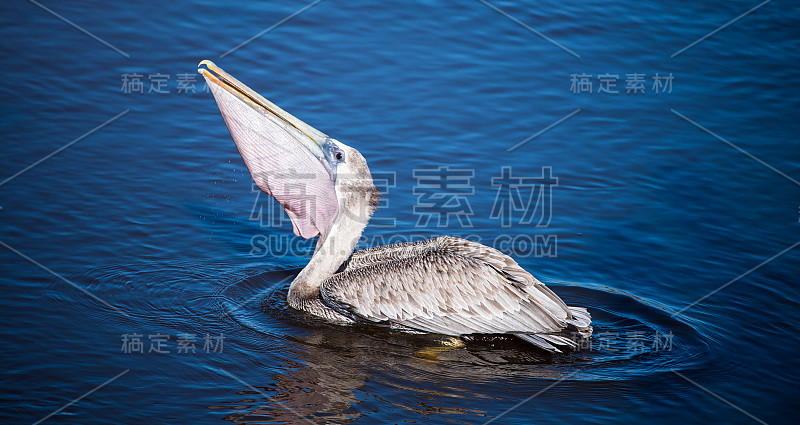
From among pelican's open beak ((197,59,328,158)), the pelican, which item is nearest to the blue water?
the pelican

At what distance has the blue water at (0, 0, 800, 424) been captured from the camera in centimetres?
498

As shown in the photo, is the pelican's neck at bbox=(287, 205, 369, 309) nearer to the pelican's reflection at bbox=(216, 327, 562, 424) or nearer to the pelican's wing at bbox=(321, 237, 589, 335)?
the pelican's wing at bbox=(321, 237, 589, 335)

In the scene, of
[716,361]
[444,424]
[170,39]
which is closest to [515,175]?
[716,361]

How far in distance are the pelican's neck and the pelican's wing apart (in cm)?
11

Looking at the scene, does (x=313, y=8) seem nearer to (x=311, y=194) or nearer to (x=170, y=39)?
(x=170, y=39)

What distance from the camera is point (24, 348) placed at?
496cm

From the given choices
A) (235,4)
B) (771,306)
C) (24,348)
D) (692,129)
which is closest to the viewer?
(24,348)

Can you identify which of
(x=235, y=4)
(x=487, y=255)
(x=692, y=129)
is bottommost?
(x=487, y=255)

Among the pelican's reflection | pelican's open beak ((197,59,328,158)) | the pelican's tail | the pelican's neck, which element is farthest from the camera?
the pelican's neck

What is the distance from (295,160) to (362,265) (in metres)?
0.91

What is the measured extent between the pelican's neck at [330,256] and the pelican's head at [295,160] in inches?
0.9

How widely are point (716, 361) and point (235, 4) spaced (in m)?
7.25

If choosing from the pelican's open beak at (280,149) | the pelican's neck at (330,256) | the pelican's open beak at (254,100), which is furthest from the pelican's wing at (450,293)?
the pelican's open beak at (254,100)

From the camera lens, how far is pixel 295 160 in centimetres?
581
